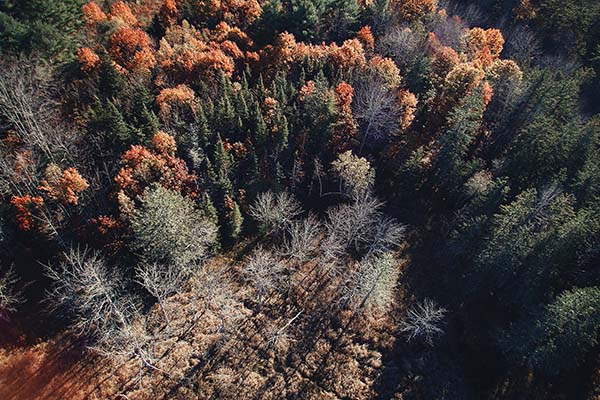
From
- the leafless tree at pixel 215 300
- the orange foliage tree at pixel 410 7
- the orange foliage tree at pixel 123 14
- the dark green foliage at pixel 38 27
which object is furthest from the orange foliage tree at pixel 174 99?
the orange foliage tree at pixel 410 7

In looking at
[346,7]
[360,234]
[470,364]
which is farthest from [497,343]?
[346,7]

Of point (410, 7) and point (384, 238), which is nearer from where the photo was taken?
point (384, 238)

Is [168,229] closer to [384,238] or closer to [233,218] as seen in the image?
[233,218]

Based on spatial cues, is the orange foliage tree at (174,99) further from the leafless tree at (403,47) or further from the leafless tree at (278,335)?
the leafless tree at (403,47)

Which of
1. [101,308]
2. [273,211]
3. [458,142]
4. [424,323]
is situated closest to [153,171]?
[273,211]

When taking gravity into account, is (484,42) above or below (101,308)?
above

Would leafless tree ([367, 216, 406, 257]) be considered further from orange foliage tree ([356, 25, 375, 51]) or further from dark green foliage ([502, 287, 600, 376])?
orange foliage tree ([356, 25, 375, 51])

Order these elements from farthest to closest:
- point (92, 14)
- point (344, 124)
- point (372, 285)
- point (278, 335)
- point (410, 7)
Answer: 1. point (410, 7)
2. point (344, 124)
3. point (92, 14)
4. point (278, 335)
5. point (372, 285)
